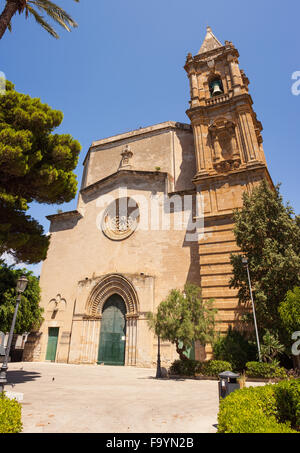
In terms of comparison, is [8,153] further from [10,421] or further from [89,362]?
[89,362]

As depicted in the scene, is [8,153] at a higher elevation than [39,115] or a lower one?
lower

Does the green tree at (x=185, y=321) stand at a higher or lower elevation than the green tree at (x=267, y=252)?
lower

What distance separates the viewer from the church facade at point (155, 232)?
18.4 m

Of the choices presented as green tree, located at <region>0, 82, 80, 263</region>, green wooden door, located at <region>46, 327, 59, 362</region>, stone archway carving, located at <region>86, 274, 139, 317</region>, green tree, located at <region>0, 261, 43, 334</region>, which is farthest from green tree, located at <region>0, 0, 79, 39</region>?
green wooden door, located at <region>46, 327, 59, 362</region>

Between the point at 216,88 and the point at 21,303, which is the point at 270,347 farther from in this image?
the point at 216,88

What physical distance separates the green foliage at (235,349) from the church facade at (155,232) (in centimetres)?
91

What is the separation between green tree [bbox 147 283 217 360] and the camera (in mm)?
13609

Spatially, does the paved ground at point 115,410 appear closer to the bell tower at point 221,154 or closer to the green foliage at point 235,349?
the green foliage at point 235,349

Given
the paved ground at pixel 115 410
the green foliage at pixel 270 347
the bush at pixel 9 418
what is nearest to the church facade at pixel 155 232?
the green foliage at pixel 270 347

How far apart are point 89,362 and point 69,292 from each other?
5947 mm

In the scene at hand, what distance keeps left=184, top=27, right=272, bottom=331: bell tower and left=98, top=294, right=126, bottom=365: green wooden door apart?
280 inches

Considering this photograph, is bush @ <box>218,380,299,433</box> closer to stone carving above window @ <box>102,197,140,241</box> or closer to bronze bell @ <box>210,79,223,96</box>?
stone carving above window @ <box>102,197,140,241</box>
